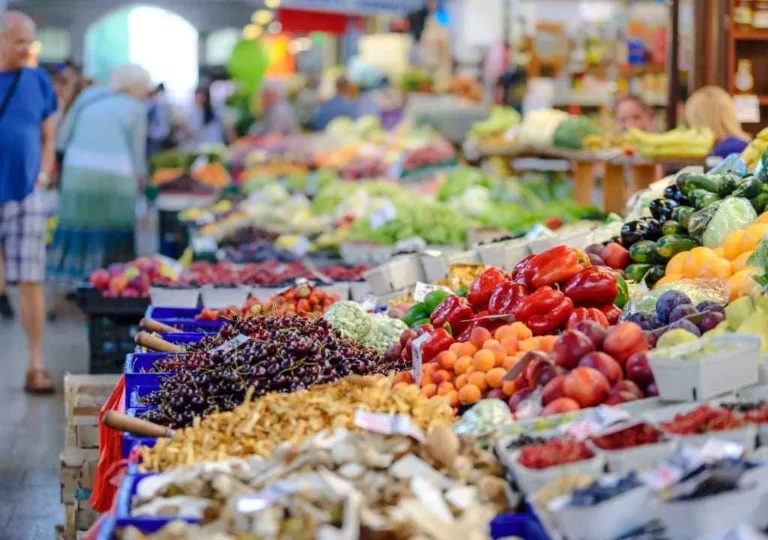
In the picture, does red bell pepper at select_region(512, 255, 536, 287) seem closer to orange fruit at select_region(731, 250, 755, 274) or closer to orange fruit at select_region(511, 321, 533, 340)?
orange fruit at select_region(511, 321, 533, 340)

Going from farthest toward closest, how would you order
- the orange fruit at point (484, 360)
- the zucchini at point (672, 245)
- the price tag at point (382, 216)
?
the price tag at point (382, 216) → the zucchini at point (672, 245) → the orange fruit at point (484, 360)

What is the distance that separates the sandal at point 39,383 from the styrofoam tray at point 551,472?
6078mm

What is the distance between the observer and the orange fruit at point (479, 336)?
438cm

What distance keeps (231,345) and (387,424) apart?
1.19 metres

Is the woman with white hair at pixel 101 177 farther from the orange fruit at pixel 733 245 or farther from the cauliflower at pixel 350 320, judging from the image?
the orange fruit at pixel 733 245

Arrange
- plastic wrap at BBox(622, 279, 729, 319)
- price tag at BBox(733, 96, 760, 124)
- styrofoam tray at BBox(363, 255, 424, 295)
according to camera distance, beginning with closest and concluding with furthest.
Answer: plastic wrap at BBox(622, 279, 729, 319) < styrofoam tray at BBox(363, 255, 424, 295) < price tag at BBox(733, 96, 760, 124)

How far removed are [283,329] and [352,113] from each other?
52.9 feet

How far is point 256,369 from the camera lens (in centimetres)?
433

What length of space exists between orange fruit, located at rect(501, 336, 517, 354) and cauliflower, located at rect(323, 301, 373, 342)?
90 cm

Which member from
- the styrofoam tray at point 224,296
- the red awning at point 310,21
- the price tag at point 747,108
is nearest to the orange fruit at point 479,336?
the styrofoam tray at point 224,296

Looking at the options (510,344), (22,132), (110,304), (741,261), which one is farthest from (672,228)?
(22,132)

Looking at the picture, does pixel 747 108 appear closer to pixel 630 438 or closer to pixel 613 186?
pixel 613 186

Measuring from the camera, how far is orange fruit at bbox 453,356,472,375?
167 inches

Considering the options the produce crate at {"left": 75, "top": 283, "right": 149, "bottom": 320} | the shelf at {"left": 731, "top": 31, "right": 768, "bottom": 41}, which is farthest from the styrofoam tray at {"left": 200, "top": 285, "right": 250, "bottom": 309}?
the shelf at {"left": 731, "top": 31, "right": 768, "bottom": 41}
